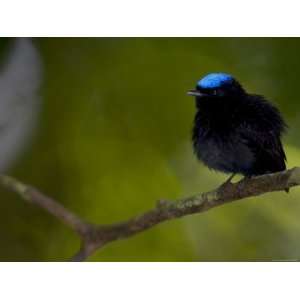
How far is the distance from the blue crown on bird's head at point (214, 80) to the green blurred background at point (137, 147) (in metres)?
0.04

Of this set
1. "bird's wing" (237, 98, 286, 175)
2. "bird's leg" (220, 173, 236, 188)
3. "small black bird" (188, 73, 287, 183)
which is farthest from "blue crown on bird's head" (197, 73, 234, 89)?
"bird's leg" (220, 173, 236, 188)

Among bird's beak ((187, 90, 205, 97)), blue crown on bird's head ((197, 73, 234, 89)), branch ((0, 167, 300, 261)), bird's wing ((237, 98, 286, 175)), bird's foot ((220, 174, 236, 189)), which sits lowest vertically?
branch ((0, 167, 300, 261))

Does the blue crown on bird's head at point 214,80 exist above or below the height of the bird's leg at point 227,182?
above

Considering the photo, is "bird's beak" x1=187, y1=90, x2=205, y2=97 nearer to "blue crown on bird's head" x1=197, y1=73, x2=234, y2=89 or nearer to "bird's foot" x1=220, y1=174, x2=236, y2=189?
"blue crown on bird's head" x1=197, y1=73, x2=234, y2=89

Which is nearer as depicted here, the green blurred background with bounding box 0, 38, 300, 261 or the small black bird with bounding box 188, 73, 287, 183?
the small black bird with bounding box 188, 73, 287, 183

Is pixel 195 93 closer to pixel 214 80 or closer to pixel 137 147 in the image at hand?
pixel 214 80

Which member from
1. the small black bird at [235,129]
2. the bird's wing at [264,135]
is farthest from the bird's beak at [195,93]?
the bird's wing at [264,135]

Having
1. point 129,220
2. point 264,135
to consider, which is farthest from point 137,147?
point 264,135

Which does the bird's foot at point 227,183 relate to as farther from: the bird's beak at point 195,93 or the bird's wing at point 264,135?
the bird's beak at point 195,93

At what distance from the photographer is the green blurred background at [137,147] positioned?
123 inches

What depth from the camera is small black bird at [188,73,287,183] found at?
3010 mm
